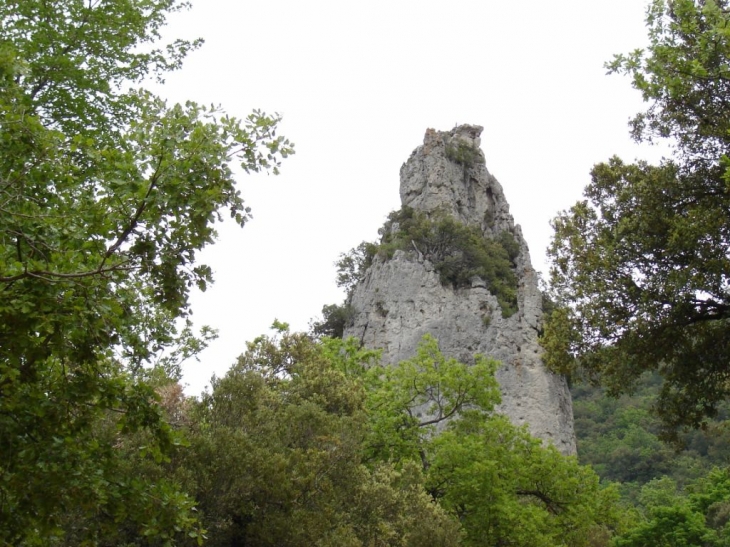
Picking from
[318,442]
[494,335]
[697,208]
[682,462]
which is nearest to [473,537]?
→ [318,442]

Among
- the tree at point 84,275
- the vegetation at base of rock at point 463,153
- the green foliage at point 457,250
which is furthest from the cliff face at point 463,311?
the tree at point 84,275

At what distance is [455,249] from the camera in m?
43.8

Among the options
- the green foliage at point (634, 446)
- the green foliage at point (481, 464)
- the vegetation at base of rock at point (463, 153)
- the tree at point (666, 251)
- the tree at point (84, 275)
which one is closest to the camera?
the tree at point (84, 275)

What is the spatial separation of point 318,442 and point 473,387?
10219 mm

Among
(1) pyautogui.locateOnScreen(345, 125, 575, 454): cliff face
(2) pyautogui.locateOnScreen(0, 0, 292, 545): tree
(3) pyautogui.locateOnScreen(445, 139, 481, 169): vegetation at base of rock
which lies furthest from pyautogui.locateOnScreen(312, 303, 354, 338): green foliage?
(2) pyautogui.locateOnScreen(0, 0, 292, 545): tree

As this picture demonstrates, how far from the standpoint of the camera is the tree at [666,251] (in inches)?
448

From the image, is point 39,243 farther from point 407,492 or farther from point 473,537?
point 473,537

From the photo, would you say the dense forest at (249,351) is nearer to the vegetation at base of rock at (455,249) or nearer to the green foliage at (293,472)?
the green foliage at (293,472)

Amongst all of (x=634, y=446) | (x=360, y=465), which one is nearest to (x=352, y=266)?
(x=634, y=446)

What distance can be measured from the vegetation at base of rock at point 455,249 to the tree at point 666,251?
2691 centimetres

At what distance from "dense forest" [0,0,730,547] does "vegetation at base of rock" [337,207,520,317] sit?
58.0ft

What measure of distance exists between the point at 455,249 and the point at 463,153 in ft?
32.4

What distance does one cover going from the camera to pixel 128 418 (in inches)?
267

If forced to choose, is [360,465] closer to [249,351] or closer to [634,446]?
[249,351]
